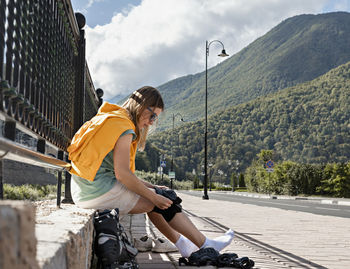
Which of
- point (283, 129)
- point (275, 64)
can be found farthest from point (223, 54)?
point (275, 64)

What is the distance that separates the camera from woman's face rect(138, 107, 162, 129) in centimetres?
332

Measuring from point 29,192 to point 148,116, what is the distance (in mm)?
1065

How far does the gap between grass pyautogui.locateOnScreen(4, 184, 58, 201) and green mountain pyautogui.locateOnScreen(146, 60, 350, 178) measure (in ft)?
310

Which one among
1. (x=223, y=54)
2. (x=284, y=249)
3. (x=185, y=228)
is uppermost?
(x=223, y=54)

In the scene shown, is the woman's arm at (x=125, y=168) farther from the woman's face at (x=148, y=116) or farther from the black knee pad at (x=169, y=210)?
the woman's face at (x=148, y=116)

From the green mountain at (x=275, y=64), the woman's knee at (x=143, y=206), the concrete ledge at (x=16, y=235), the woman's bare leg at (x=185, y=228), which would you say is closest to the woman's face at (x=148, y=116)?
the woman's knee at (x=143, y=206)

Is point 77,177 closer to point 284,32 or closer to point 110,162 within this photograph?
point 110,162

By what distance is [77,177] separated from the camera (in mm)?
3127

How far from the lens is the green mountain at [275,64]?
15062cm

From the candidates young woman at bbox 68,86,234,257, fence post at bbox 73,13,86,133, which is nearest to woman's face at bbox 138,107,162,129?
young woman at bbox 68,86,234,257

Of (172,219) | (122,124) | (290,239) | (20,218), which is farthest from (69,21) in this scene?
(290,239)

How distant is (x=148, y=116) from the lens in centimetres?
335

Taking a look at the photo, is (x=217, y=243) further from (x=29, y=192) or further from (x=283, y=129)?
(x=283, y=129)

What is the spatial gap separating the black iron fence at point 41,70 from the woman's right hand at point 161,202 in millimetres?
861
